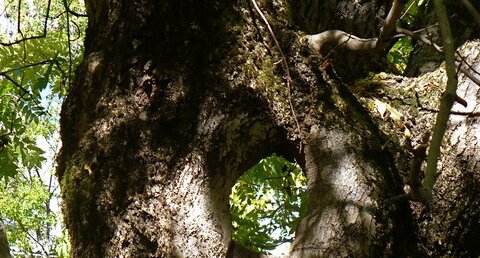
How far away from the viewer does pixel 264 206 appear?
5.60 meters

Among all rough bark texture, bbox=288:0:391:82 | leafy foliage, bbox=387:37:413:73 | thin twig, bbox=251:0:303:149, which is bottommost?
thin twig, bbox=251:0:303:149

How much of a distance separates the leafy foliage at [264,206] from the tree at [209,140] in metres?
1.56

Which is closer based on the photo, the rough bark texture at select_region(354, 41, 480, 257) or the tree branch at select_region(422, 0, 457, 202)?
the tree branch at select_region(422, 0, 457, 202)

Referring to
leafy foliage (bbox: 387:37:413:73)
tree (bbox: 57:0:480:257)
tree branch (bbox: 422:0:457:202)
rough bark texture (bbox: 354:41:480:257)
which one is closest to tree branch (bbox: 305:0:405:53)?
tree (bbox: 57:0:480:257)

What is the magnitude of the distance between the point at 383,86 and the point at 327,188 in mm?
793

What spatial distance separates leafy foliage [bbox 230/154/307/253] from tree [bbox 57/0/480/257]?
5.11 feet

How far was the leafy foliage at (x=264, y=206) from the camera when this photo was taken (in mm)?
4023

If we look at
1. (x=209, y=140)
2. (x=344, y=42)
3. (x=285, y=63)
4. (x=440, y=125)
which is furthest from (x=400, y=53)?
(x=440, y=125)

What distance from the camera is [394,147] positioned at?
7.57ft

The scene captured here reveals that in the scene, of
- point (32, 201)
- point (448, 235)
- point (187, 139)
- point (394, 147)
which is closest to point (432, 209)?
point (448, 235)

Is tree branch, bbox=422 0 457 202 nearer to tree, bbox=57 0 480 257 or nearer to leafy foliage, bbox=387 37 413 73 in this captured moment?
tree, bbox=57 0 480 257

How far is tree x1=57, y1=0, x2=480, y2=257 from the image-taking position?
6.61ft

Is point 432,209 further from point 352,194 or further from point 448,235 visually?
point 352,194

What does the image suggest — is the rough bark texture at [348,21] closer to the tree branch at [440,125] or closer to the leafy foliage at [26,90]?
the tree branch at [440,125]
